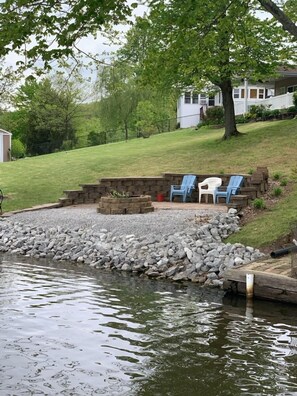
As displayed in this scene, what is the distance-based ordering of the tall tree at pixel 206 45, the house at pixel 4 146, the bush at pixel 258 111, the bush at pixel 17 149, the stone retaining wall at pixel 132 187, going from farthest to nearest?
the bush at pixel 17 149 → the house at pixel 4 146 → the bush at pixel 258 111 → the stone retaining wall at pixel 132 187 → the tall tree at pixel 206 45

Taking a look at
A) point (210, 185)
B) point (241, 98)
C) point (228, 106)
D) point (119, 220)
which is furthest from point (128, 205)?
point (241, 98)

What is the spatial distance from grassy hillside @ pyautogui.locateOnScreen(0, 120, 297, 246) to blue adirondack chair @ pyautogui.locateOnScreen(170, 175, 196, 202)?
237cm

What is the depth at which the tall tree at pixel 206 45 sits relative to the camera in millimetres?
11328

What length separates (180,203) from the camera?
18016 millimetres

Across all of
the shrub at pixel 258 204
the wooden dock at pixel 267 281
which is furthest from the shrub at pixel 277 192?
the wooden dock at pixel 267 281

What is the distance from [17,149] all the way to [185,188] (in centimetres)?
3600

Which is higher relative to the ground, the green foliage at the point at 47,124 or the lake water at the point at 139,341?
the green foliage at the point at 47,124

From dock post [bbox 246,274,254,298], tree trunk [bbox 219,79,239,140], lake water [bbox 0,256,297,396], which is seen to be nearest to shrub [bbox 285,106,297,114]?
tree trunk [bbox 219,79,239,140]

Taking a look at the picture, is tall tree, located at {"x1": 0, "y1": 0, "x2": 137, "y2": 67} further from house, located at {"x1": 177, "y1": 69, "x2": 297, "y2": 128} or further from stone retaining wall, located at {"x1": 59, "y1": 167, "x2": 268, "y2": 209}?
house, located at {"x1": 177, "y1": 69, "x2": 297, "y2": 128}

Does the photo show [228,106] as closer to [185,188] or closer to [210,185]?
[185,188]

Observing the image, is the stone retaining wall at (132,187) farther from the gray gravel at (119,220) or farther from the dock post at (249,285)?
the dock post at (249,285)

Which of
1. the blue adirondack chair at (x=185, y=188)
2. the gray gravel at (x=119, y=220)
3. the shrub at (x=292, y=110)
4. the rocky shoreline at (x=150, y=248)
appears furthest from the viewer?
the shrub at (x=292, y=110)

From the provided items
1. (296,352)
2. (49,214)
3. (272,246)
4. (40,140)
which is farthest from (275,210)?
(40,140)

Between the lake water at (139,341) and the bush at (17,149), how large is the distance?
3993 centimetres
